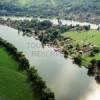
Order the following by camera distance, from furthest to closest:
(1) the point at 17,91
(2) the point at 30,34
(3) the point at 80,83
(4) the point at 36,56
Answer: (2) the point at 30,34 < (4) the point at 36,56 < (3) the point at 80,83 < (1) the point at 17,91

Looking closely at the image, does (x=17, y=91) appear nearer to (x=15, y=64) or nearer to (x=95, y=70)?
(x=15, y=64)

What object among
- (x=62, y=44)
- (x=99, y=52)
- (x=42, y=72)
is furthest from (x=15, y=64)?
(x=62, y=44)

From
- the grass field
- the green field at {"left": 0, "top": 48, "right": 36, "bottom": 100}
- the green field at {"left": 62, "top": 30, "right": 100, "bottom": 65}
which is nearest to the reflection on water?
the green field at {"left": 0, "top": 48, "right": 36, "bottom": 100}

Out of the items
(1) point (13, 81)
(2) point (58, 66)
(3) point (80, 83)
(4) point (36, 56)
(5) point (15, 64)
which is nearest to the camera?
(1) point (13, 81)

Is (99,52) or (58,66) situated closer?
(58,66)

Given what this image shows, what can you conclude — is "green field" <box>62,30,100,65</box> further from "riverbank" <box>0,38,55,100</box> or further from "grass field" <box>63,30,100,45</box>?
"riverbank" <box>0,38,55,100</box>

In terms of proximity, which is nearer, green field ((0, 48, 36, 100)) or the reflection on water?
green field ((0, 48, 36, 100))

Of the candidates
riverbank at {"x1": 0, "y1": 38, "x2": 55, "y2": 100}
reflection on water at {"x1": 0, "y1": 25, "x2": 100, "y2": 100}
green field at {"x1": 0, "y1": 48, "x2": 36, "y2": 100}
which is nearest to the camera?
riverbank at {"x1": 0, "y1": 38, "x2": 55, "y2": 100}
